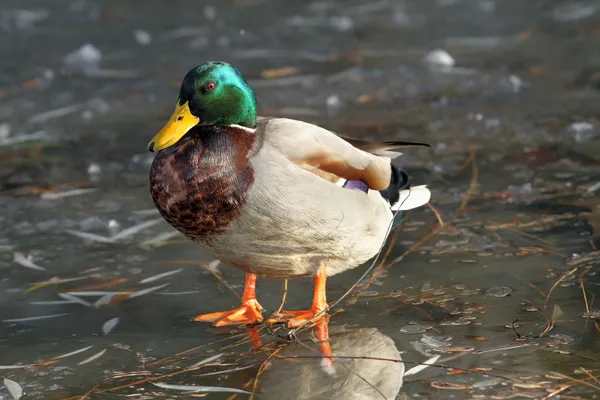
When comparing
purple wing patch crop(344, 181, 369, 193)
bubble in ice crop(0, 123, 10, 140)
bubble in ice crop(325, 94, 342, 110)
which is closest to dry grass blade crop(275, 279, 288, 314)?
purple wing patch crop(344, 181, 369, 193)

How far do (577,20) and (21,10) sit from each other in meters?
5.18

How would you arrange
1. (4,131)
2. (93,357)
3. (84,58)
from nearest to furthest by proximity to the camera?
(93,357), (4,131), (84,58)

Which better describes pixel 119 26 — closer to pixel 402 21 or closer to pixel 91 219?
pixel 402 21

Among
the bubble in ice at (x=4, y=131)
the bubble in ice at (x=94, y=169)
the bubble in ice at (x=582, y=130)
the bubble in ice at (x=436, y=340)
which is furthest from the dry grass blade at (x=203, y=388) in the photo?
the bubble in ice at (x=4, y=131)

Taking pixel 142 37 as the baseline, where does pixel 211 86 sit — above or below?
above

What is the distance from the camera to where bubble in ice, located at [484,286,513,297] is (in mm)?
3941

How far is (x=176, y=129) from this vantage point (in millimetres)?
3617

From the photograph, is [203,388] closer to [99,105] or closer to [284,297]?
[284,297]

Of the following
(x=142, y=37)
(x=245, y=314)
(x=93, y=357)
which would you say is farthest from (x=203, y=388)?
(x=142, y=37)

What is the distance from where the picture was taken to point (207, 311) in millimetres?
4008

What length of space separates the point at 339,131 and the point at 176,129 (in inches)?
124

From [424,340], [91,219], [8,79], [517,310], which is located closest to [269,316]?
[424,340]

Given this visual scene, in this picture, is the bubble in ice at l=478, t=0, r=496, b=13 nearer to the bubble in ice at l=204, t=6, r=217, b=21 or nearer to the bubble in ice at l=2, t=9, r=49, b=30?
the bubble in ice at l=204, t=6, r=217, b=21

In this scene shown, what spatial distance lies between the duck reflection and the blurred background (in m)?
0.01
